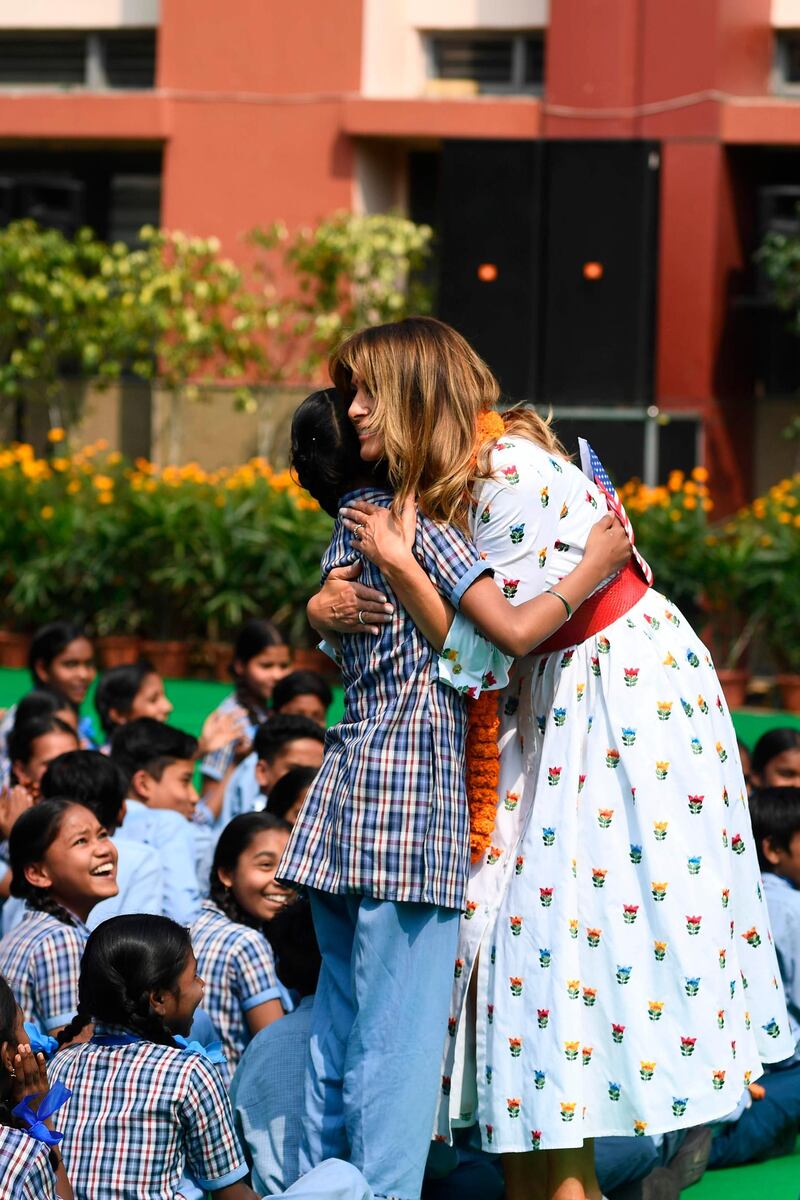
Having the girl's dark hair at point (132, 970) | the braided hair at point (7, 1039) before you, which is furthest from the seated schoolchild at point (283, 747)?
the braided hair at point (7, 1039)

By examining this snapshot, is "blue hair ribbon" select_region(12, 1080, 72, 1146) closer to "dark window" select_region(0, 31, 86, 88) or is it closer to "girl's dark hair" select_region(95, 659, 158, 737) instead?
"girl's dark hair" select_region(95, 659, 158, 737)

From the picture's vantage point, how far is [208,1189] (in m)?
2.78

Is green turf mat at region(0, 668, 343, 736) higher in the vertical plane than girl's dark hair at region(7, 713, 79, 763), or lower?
lower

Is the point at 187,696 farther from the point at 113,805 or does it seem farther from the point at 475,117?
the point at 113,805

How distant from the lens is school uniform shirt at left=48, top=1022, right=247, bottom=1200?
106 inches


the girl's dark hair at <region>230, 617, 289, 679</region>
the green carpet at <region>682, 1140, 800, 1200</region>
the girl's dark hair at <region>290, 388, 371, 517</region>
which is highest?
the girl's dark hair at <region>290, 388, 371, 517</region>

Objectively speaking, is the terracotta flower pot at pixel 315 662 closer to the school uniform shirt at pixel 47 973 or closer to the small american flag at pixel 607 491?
the school uniform shirt at pixel 47 973

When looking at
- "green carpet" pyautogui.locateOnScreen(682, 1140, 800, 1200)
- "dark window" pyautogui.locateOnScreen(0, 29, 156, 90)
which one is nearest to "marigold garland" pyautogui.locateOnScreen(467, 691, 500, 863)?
"green carpet" pyautogui.locateOnScreen(682, 1140, 800, 1200)

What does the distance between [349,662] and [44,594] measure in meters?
7.03

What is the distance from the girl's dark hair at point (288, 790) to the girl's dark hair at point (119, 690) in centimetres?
164

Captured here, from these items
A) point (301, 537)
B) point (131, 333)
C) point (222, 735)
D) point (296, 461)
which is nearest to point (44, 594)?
point (301, 537)

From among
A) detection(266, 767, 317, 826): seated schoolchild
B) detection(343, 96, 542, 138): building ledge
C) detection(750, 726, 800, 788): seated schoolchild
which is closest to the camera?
detection(266, 767, 317, 826): seated schoolchild

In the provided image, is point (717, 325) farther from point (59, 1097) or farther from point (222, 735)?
point (59, 1097)

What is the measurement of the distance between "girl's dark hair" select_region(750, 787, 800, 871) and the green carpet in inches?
27.6
